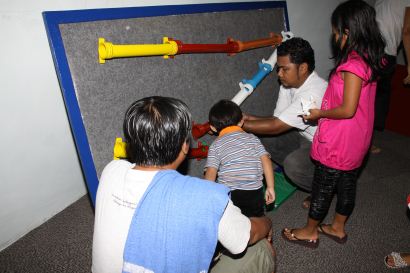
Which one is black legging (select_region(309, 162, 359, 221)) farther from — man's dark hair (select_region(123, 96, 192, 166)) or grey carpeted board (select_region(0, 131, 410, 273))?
man's dark hair (select_region(123, 96, 192, 166))

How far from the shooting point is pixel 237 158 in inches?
47.3

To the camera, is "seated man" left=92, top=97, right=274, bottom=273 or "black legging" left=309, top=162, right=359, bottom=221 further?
"black legging" left=309, top=162, right=359, bottom=221

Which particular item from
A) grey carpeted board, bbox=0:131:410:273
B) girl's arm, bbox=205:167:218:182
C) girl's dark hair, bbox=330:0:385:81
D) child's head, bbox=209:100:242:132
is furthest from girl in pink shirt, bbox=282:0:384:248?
girl's arm, bbox=205:167:218:182

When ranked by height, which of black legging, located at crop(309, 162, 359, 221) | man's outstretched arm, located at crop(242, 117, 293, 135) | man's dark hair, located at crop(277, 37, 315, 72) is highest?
man's dark hair, located at crop(277, 37, 315, 72)

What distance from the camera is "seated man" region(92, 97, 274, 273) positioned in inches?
25.6

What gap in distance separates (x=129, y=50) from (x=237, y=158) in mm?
579

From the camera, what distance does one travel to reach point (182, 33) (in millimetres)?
1306

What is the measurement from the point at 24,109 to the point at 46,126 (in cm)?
15

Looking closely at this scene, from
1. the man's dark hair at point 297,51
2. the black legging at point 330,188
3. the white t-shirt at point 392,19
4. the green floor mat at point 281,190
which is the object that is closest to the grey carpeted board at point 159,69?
the man's dark hair at point 297,51

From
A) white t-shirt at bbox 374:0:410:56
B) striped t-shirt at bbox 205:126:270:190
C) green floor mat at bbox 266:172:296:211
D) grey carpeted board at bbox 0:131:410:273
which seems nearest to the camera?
striped t-shirt at bbox 205:126:270:190

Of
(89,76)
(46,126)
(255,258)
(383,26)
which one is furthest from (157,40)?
(383,26)

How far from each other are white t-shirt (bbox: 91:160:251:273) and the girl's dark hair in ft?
2.56

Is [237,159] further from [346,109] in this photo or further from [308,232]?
[308,232]

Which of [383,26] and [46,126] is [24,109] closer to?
[46,126]
